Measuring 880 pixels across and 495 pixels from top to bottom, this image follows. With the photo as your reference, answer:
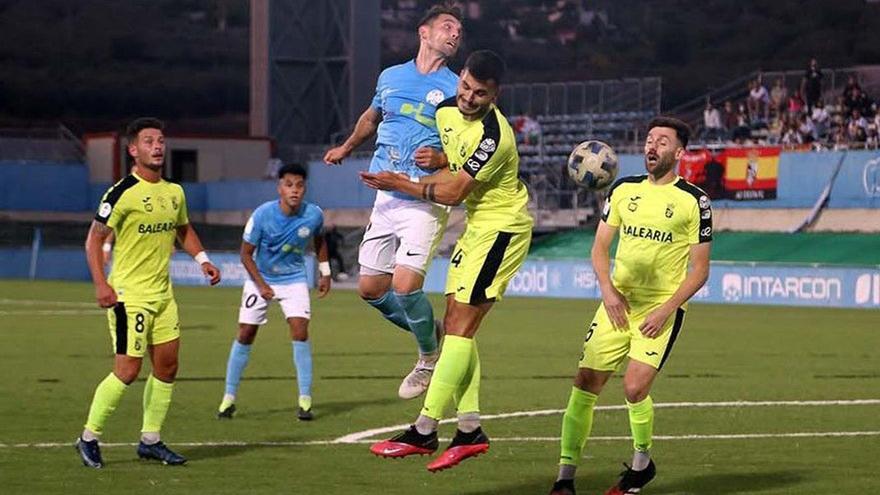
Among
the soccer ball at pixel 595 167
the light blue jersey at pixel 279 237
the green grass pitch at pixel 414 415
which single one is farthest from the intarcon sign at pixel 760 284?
the soccer ball at pixel 595 167

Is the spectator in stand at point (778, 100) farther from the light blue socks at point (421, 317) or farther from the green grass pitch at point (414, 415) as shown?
the light blue socks at point (421, 317)

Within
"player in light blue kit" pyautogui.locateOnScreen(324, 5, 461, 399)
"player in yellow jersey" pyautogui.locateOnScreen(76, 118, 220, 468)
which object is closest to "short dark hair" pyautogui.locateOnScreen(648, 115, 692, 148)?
"player in light blue kit" pyautogui.locateOnScreen(324, 5, 461, 399)

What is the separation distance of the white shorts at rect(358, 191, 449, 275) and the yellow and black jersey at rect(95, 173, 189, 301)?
158 centimetres

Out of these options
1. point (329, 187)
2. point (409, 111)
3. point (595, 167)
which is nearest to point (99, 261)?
point (409, 111)

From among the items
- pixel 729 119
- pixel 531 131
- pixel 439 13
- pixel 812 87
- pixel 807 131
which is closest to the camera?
pixel 439 13

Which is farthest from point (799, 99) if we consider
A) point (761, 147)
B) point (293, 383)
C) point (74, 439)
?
point (74, 439)

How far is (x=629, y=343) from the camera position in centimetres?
1098

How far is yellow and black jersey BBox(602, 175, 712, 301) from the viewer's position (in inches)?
429

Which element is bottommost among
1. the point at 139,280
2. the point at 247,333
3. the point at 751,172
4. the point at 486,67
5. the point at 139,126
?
the point at 751,172

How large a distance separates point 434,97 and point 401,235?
111cm

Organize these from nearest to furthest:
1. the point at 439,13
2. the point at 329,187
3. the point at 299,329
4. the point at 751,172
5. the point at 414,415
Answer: the point at 439,13
the point at 414,415
the point at 299,329
the point at 751,172
the point at 329,187

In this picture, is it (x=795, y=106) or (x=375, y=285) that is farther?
(x=795, y=106)

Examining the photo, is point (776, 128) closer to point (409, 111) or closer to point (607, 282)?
point (409, 111)

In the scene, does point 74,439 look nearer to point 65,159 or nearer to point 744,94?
point 744,94
